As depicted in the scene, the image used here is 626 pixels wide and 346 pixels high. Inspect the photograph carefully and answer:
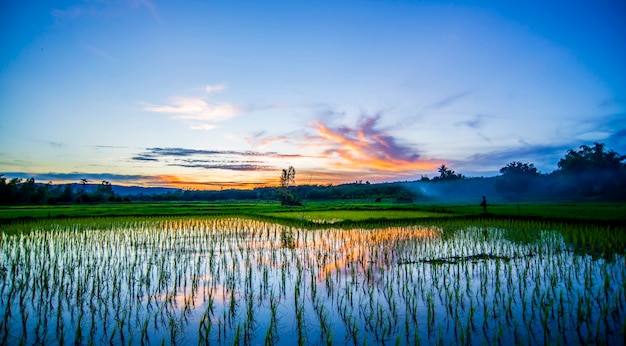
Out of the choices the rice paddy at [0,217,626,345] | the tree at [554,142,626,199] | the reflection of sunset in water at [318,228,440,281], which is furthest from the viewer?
the tree at [554,142,626,199]

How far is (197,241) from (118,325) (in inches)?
362

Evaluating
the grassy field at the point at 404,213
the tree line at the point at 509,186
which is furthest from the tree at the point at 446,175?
the grassy field at the point at 404,213

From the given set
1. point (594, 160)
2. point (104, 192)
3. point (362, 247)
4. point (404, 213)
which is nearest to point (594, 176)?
point (594, 160)

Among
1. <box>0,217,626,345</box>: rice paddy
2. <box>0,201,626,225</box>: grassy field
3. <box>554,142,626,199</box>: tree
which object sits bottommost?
<box>0,217,626,345</box>: rice paddy

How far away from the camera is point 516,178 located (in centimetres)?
5862

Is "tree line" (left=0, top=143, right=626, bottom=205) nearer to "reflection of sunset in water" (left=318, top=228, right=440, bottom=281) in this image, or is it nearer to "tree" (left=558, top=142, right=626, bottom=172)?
"tree" (left=558, top=142, right=626, bottom=172)

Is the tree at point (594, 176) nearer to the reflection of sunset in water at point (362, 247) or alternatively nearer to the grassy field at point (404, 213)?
the grassy field at point (404, 213)

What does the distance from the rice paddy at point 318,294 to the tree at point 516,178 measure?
5099 cm

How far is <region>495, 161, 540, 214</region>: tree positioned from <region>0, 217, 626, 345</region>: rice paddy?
167 ft

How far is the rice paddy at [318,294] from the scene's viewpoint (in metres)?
5.24

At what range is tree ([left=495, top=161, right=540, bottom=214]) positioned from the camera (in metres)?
57.7

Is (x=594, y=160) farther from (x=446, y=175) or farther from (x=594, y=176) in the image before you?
(x=446, y=175)

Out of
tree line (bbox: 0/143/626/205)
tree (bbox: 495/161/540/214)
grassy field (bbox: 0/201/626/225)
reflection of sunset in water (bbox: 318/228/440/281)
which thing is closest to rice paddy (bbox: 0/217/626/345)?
reflection of sunset in water (bbox: 318/228/440/281)

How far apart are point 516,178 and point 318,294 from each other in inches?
2429
